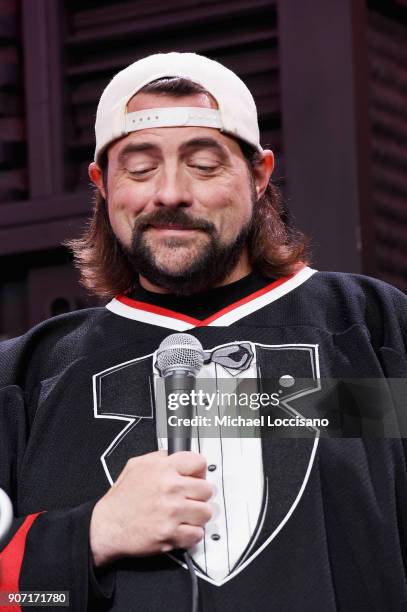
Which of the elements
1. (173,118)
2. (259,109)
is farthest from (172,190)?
(259,109)

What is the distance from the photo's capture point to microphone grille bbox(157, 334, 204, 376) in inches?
79.4

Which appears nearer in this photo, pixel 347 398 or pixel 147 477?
pixel 147 477

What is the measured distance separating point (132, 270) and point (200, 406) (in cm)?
49

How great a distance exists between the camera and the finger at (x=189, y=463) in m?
1.95

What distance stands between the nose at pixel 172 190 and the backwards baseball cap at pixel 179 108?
0.30 ft

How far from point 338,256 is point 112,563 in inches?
62.1

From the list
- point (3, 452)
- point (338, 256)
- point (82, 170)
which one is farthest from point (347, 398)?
point (82, 170)

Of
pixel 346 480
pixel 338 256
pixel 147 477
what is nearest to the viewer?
pixel 147 477

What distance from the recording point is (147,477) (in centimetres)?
200

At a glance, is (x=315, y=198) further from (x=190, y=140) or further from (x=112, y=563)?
(x=112, y=563)

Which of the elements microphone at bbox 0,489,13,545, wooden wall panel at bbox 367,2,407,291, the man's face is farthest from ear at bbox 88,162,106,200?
wooden wall panel at bbox 367,2,407,291

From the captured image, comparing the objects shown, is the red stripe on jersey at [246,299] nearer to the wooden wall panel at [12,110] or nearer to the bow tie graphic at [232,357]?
the bow tie graphic at [232,357]

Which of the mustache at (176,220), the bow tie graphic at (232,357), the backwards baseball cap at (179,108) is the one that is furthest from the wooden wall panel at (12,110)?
the bow tie graphic at (232,357)

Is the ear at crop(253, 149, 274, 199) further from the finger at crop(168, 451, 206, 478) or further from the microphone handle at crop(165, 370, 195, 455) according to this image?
the finger at crop(168, 451, 206, 478)
